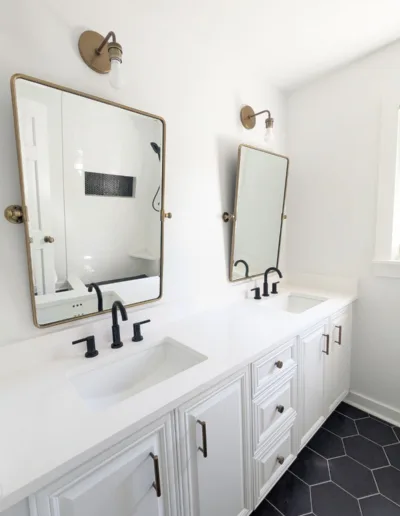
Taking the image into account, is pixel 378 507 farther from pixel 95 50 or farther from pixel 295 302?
pixel 95 50

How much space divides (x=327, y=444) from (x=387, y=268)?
1.15 meters

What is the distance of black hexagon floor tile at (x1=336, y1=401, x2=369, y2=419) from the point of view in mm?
1799

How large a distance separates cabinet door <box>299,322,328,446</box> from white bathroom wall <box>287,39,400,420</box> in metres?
0.51

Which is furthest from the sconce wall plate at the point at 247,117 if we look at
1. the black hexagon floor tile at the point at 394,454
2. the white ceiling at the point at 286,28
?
the black hexagon floor tile at the point at 394,454

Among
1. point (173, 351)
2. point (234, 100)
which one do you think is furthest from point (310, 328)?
point (234, 100)

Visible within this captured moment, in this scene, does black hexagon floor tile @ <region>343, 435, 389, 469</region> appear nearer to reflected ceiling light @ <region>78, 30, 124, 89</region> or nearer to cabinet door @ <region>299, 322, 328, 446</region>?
cabinet door @ <region>299, 322, 328, 446</region>

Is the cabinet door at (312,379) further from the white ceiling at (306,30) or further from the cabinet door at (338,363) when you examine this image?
the white ceiling at (306,30)

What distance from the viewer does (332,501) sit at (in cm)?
124

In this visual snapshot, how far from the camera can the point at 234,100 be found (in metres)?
1.67

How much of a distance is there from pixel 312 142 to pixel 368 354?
1.59 meters

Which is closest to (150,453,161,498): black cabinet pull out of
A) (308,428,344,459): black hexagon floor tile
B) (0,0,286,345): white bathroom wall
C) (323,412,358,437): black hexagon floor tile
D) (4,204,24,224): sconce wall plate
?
(0,0,286,345): white bathroom wall

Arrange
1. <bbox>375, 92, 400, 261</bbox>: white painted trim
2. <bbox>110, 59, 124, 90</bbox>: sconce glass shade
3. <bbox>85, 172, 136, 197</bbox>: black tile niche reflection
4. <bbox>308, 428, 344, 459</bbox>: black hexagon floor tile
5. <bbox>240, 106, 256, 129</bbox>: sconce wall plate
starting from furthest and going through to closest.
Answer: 1. <bbox>240, 106, 256, 129</bbox>: sconce wall plate
2. <bbox>375, 92, 400, 261</bbox>: white painted trim
3. <bbox>308, 428, 344, 459</bbox>: black hexagon floor tile
4. <bbox>85, 172, 136, 197</bbox>: black tile niche reflection
5. <bbox>110, 59, 124, 90</bbox>: sconce glass shade

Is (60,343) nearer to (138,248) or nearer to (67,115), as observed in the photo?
(138,248)

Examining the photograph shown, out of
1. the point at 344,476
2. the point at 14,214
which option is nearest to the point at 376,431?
the point at 344,476
